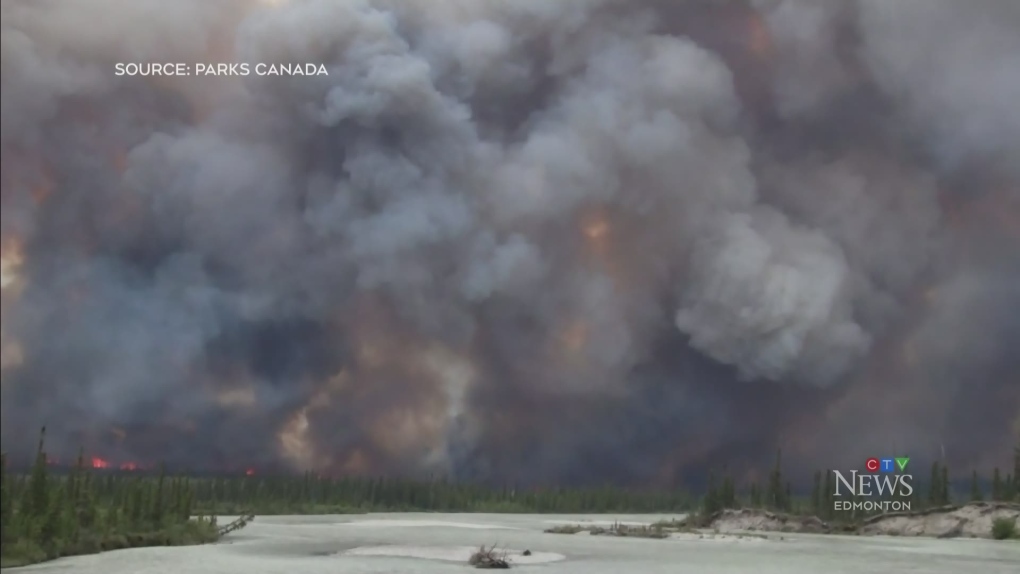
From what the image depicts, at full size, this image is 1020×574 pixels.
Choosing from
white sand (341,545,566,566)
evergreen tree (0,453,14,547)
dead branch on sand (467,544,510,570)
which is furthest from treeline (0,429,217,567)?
dead branch on sand (467,544,510,570)

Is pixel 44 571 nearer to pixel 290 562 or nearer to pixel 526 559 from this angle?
pixel 290 562

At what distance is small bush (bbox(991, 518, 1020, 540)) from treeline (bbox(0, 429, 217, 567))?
343 feet

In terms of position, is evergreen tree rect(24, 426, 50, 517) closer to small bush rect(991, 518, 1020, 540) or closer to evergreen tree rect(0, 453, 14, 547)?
evergreen tree rect(0, 453, 14, 547)

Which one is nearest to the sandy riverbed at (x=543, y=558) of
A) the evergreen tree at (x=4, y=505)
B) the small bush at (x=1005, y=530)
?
the evergreen tree at (x=4, y=505)

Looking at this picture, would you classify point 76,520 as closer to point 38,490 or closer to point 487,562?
point 38,490

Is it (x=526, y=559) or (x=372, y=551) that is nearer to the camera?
(x=526, y=559)

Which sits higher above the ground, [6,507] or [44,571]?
[6,507]

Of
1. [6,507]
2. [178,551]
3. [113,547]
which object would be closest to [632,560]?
[178,551]

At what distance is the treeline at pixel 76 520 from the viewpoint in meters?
60.8

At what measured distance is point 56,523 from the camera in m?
67.4

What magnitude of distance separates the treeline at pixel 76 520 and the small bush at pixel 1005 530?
10463 cm

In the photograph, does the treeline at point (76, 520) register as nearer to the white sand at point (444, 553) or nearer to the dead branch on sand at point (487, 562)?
the white sand at point (444, 553)

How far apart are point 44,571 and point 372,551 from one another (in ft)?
125

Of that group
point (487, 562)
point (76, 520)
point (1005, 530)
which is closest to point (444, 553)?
point (487, 562)
